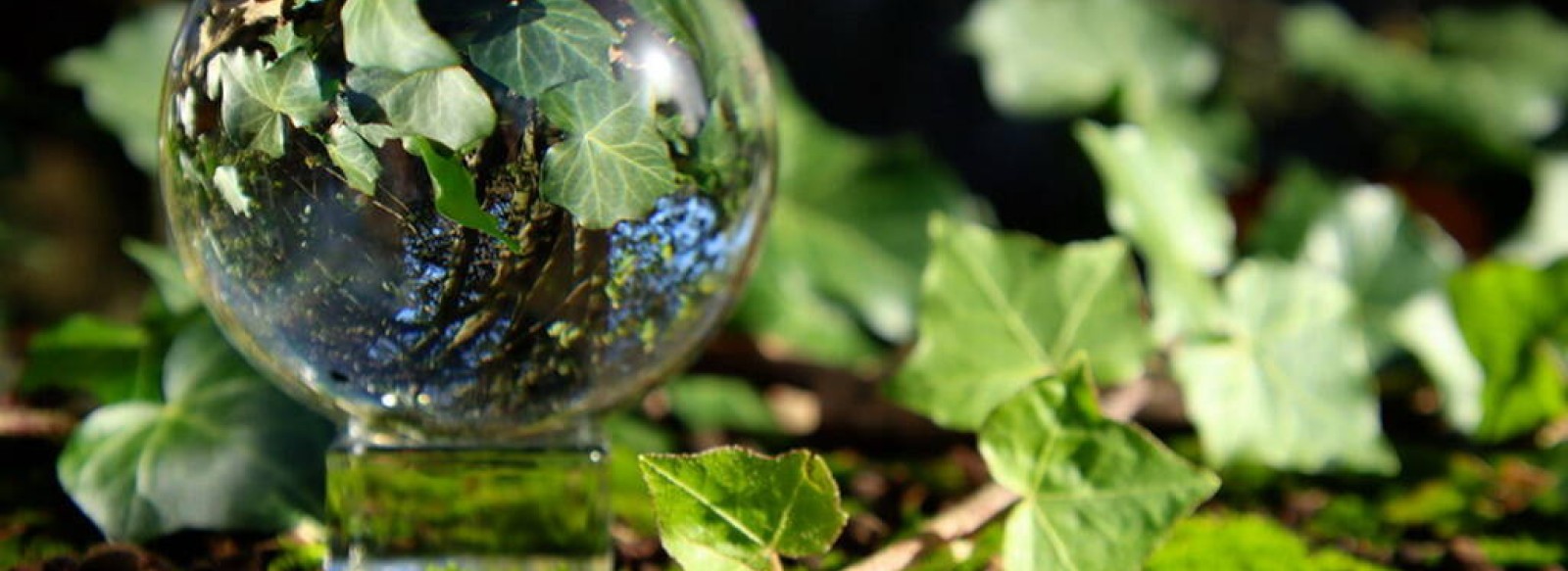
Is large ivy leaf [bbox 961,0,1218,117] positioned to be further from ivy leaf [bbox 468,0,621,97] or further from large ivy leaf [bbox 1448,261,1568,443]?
ivy leaf [bbox 468,0,621,97]

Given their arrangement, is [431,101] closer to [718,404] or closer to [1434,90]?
[718,404]

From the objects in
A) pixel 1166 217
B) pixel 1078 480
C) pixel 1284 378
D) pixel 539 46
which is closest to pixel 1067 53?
pixel 1166 217

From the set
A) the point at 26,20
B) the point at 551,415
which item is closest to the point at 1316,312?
the point at 551,415

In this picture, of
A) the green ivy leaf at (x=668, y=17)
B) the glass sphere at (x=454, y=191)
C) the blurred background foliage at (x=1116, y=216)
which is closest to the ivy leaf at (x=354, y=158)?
the glass sphere at (x=454, y=191)

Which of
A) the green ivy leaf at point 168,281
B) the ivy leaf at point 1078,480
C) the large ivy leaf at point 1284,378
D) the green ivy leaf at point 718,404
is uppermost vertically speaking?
the ivy leaf at point 1078,480

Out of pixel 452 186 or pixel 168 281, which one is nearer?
pixel 452 186

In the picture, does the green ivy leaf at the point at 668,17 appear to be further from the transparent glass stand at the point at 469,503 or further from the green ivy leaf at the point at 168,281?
the green ivy leaf at the point at 168,281

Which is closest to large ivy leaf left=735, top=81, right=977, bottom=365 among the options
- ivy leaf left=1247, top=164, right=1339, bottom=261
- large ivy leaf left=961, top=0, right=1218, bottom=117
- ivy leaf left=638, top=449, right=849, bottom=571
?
large ivy leaf left=961, top=0, right=1218, bottom=117
